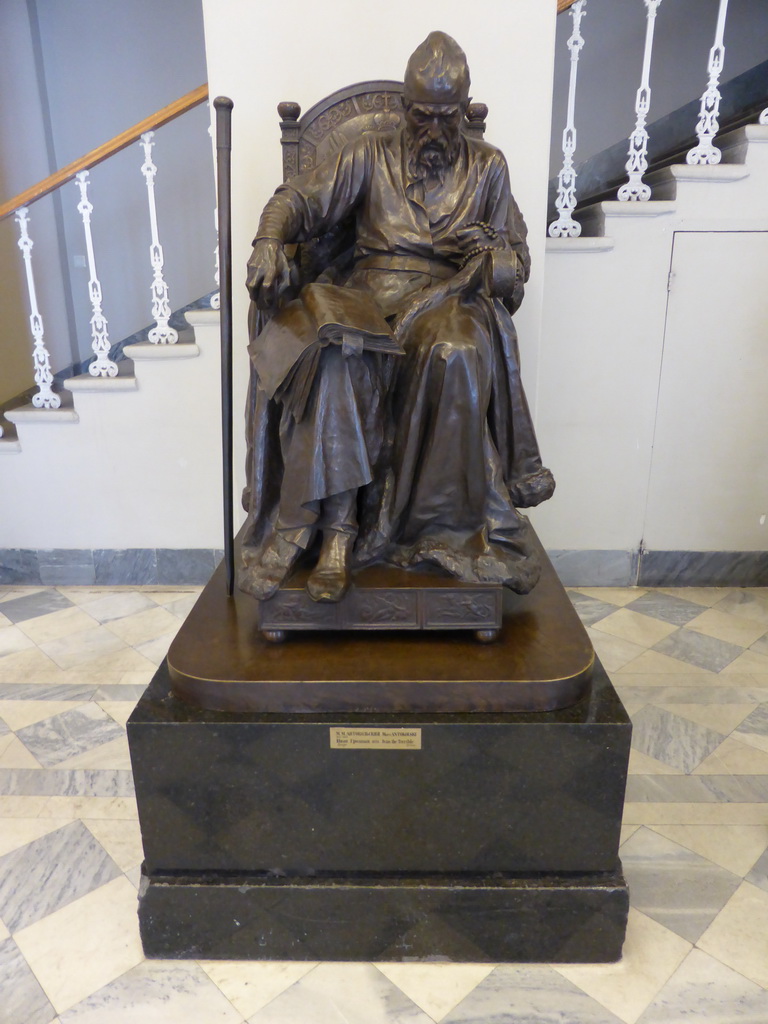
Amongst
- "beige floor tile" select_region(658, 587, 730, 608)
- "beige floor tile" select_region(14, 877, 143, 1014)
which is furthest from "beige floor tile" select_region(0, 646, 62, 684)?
"beige floor tile" select_region(658, 587, 730, 608)

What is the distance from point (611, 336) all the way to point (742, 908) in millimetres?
1978

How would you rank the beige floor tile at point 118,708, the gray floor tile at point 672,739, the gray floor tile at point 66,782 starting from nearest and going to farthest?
the gray floor tile at point 66,782 → the gray floor tile at point 672,739 → the beige floor tile at point 118,708

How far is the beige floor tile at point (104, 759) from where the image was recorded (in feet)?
6.91

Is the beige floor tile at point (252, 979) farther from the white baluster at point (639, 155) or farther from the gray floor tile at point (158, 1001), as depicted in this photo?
the white baluster at point (639, 155)

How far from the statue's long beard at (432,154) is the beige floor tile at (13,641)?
6.96ft

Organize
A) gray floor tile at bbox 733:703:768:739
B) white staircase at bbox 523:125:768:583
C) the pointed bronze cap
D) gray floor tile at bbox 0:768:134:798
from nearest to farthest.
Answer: the pointed bronze cap
gray floor tile at bbox 0:768:134:798
gray floor tile at bbox 733:703:768:739
white staircase at bbox 523:125:768:583

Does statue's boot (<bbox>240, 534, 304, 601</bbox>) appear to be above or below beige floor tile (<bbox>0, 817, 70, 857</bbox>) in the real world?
above

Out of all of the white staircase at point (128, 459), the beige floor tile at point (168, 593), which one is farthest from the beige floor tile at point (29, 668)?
the white staircase at point (128, 459)

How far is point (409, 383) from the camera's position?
1.58 meters

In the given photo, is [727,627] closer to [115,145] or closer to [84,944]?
[84,944]

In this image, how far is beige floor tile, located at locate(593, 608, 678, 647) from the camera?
275 centimetres

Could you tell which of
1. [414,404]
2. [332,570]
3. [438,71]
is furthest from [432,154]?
[332,570]

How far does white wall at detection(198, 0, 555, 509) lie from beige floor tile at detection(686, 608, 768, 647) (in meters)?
1.60

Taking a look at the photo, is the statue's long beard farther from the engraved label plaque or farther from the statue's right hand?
the engraved label plaque
